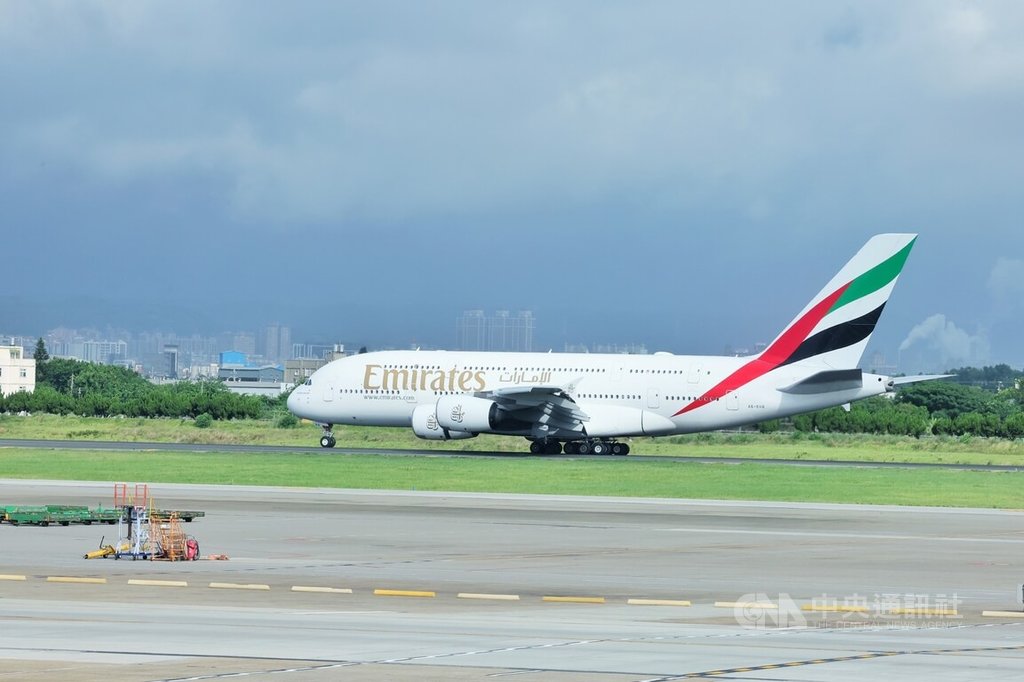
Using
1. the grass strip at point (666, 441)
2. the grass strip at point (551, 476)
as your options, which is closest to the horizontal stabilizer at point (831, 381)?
the grass strip at point (666, 441)

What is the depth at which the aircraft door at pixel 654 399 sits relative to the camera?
6638cm

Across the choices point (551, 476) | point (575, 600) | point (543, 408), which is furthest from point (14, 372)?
point (575, 600)

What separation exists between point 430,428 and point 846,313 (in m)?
17.9

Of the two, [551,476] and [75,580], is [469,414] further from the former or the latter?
[75,580]

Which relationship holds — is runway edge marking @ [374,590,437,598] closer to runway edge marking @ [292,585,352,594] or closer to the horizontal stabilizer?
runway edge marking @ [292,585,352,594]

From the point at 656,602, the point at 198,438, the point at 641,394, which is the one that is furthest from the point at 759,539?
the point at 198,438

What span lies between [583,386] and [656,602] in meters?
44.3

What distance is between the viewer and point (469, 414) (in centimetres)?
6550

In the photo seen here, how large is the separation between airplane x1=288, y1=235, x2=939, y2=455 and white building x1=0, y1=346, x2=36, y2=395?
422ft

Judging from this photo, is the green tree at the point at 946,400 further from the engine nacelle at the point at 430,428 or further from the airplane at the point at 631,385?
the engine nacelle at the point at 430,428

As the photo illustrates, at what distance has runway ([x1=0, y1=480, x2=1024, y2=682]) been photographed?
55.0 feet

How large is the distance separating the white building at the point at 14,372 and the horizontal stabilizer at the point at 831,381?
5613 inches

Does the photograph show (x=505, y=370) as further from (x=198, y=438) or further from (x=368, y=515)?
(x=368, y=515)

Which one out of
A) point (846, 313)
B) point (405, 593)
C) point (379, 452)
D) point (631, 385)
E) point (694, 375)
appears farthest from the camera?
point (379, 452)
